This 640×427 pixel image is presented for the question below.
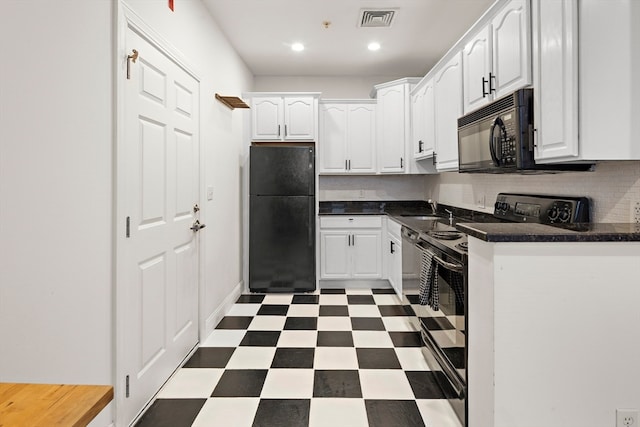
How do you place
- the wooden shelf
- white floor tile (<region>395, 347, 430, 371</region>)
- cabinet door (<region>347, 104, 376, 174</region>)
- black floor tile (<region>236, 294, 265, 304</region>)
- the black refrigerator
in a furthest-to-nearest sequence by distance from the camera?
1. cabinet door (<region>347, 104, 376, 174</region>)
2. the black refrigerator
3. black floor tile (<region>236, 294, 265, 304</region>)
4. the wooden shelf
5. white floor tile (<region>395, 347, 430, 371</region>)

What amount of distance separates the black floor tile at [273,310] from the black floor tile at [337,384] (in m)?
1.28

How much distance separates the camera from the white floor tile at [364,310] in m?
3.64

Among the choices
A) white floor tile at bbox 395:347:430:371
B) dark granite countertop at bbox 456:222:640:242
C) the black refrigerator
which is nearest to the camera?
dark granite countertop at bbox 456:222:640:242

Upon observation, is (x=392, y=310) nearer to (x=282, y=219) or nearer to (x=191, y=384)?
(x=282, y=219)

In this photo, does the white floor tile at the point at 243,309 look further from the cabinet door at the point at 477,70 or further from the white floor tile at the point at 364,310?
the cabinet door at the point at 477,70

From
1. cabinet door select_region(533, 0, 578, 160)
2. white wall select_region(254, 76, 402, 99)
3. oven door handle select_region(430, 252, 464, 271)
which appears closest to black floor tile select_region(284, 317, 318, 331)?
oven door handle select_region(430, 252, 464, 271)

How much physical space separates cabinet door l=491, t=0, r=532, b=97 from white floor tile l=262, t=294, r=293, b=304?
2.82m

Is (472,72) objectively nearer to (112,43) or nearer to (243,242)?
(112,43)

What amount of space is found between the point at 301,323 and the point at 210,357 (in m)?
0.91

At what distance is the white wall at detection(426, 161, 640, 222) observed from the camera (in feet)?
5.90

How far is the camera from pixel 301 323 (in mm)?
3410

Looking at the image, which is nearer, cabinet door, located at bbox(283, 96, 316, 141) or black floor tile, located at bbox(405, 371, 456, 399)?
black floor tile, located at bbox(405, 371, 456, 399)

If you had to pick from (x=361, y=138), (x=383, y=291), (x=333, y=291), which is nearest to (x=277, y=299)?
(x=333, y=291)

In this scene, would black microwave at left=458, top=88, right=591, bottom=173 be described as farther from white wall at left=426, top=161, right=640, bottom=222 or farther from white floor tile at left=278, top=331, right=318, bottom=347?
white floor tile at left=278, top=331, right=318, bottom=347
